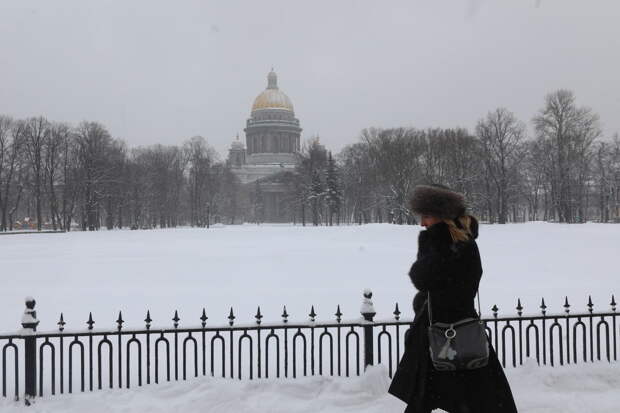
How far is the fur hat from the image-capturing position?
380cm

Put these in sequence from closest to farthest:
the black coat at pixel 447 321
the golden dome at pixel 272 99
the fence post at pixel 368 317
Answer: the black coat at pixel 447 321
the fence post at pixel 368 317
the golden dome at pixel 272 99

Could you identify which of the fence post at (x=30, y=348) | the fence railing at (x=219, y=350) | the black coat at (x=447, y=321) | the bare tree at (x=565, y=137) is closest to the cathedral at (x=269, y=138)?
the bare tree at (x=565, y=137)

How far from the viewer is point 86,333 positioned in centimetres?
582

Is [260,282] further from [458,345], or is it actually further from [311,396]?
[458,345]

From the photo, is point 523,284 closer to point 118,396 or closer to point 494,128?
point 118,396

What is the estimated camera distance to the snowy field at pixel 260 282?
10.2 metres

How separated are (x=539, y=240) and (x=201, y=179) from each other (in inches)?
2132

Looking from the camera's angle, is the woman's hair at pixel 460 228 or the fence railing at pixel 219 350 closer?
the woman's hair at pixel 460 228

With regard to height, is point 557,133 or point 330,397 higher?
point 557,133

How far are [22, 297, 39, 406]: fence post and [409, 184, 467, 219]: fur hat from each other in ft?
13.9

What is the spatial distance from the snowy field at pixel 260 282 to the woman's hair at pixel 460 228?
581cm

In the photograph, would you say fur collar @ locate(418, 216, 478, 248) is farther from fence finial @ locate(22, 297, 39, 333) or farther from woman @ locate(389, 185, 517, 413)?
fence finial @ locate(22, 297, 39, 333)

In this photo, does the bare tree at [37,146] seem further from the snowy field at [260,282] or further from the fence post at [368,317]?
the fence post at [368,317]

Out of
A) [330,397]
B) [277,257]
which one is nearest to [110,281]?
[277,257]
